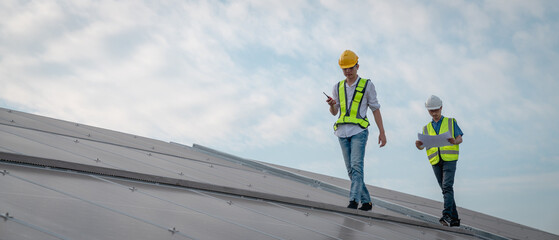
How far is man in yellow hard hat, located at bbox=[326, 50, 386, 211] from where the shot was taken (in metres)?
7.13

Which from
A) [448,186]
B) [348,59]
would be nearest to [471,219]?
[448,186]

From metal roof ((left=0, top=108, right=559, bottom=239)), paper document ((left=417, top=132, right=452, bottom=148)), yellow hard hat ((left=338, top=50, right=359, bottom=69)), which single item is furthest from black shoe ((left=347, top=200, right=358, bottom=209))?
yellow hard hat ((left=338, top=50, right=359, bottom=69))

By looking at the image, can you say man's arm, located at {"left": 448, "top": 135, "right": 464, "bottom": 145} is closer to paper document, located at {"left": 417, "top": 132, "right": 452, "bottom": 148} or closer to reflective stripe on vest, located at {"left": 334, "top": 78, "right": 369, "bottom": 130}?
paper document, located at {"left": 417, "top": 132, "right": 452, "bottom": 148}

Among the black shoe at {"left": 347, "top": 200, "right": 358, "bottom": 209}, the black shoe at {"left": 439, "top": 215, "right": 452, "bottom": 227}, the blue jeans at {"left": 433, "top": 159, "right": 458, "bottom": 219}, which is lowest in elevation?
the black shoe at {"left": 347, "top": 200, "right": 358, "bottom": 209}

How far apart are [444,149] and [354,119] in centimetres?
214

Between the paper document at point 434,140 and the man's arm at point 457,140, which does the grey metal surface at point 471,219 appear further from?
the paper document at point 434,140

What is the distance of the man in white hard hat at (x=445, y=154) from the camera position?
846 centimetres

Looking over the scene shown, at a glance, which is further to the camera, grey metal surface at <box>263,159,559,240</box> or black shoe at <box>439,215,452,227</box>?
grey metal surface at <box>263,159,559,240</box>

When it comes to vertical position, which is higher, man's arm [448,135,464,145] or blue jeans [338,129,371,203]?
man's arm [448,135,464,145]

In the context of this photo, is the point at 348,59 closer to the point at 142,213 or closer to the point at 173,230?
the point at 142,213

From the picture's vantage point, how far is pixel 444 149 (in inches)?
336

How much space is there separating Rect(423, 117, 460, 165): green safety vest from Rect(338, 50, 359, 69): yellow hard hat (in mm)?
2215

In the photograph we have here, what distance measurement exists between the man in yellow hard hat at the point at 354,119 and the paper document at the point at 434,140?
3.38ft

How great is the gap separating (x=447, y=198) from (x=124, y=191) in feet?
18.4
